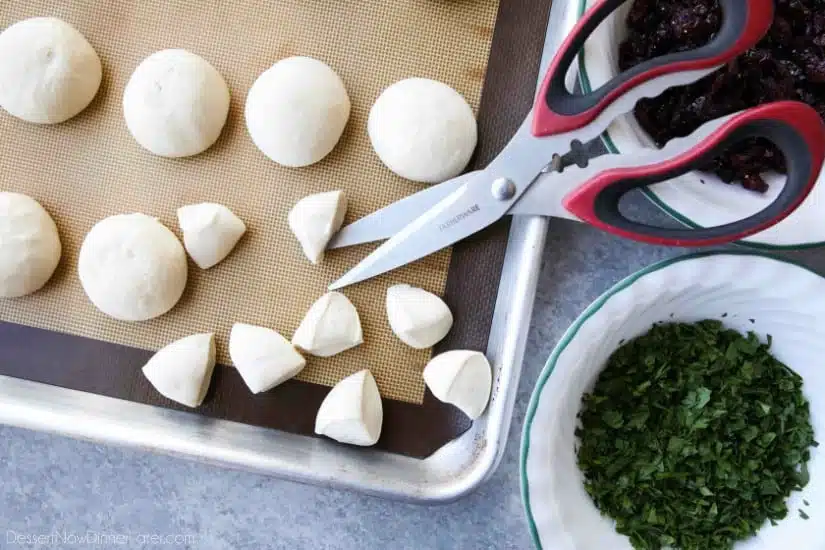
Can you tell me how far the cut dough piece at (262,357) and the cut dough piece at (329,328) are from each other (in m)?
0.02

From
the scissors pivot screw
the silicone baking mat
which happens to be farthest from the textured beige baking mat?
the scissors pivot screw

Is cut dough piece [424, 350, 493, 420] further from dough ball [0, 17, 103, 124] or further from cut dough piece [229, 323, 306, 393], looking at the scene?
dough ball [0, 17, 103, 124]

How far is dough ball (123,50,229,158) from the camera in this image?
73 cm

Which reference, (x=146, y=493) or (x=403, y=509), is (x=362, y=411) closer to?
(x=403, y=509)

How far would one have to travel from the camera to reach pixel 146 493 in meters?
0.83

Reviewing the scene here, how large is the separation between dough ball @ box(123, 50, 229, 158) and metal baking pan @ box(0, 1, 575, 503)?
0.88ft

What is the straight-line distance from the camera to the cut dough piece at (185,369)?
2.39ft

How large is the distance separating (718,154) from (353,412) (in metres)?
0.39

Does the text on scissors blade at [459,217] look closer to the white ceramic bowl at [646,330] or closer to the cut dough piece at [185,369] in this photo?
the white ceramic bowl at [646,330]

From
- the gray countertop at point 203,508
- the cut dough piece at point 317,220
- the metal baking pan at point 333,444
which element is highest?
the cut dough piece at point 317,220

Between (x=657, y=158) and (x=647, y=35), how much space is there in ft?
0.47

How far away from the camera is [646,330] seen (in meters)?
0.74

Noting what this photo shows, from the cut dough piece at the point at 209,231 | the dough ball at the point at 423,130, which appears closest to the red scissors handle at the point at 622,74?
the dough ball at the point at 423,130

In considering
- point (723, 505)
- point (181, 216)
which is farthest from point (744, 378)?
point (181, 216)
